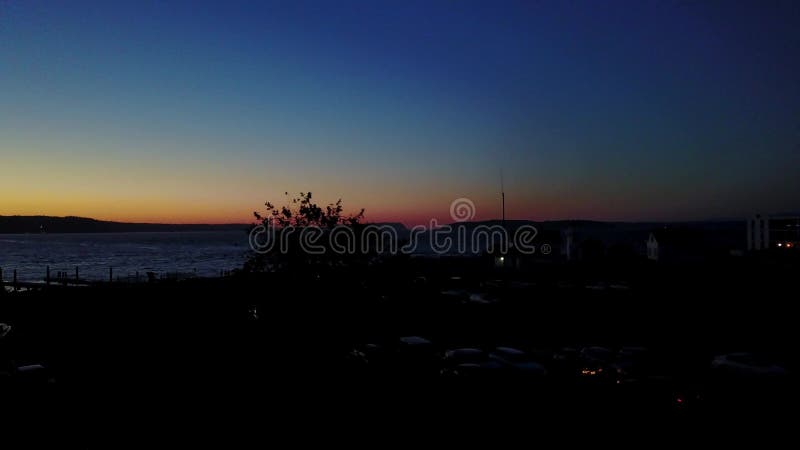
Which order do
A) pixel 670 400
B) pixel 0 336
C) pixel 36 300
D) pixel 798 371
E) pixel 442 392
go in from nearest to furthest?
pixel 670 400
pixel 442 392
pixel 798 371
pixel 0 336
pixel 36 300

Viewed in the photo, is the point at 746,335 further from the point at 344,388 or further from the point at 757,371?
the point at 344,388

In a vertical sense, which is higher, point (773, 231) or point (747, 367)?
point (773, 231)

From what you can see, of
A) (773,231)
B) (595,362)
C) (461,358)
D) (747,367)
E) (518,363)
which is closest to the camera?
(518,363)

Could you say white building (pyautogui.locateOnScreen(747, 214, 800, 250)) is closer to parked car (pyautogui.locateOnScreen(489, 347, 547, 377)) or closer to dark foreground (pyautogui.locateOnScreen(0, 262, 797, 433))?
dark foreground (pyautogui.locateOnScreen(0, 262, 797, 433))

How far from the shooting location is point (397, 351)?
18359 millimetres

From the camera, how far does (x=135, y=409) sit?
13789mm

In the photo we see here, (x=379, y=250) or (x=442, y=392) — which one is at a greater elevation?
(x=379, y=250)

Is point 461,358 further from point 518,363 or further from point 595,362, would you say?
point 595,362

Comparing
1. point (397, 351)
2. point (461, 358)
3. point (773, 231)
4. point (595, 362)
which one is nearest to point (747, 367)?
point (595, 362)

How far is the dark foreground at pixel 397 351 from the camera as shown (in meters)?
13.7

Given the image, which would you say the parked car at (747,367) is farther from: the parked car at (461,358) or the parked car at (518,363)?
the parked car at (461,358)

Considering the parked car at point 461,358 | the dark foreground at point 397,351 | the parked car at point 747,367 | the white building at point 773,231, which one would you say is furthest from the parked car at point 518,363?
the white building at point 773,231

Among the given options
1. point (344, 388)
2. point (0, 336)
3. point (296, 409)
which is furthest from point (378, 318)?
point (0, 336)

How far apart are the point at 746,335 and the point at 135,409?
24.1m
